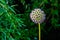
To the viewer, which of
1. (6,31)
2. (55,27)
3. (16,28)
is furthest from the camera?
(55,27)

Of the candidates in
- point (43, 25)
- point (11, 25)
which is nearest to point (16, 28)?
point (11, 25)

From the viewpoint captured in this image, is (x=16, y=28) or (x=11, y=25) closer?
(x=11, y=25)

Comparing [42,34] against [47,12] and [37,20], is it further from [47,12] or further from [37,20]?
[37,20]

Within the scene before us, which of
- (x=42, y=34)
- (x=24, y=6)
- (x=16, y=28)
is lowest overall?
(x=42, y=34)

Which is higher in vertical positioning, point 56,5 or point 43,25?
point 56,5

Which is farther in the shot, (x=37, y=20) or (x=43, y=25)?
(x=43, y=25)

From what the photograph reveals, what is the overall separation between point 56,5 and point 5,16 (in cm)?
87

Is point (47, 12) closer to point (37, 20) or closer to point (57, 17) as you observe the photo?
point (57, 17)

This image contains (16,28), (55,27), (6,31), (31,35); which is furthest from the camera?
(55,27)

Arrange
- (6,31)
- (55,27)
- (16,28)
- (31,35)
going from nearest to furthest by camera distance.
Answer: (6,31) < (16,28) < (31,35) < (55,27)

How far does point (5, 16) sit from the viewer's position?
4.83 feet

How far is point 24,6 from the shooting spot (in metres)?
2.26

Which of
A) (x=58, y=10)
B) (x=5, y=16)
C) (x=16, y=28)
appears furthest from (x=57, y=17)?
(x=5, y=16)

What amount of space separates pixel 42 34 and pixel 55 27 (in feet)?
0.52
